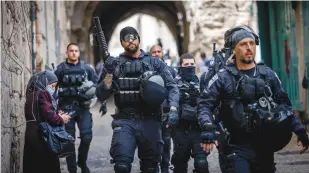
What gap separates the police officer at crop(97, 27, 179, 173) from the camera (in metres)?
5.64

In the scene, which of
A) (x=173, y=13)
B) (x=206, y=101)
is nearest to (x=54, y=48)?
(x=206, y=101)

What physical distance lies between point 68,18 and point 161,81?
47.1ft

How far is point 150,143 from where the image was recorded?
572cm

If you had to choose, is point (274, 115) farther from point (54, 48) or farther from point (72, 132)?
point (54, 48)

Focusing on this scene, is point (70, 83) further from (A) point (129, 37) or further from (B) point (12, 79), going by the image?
(A) point (129, 37)

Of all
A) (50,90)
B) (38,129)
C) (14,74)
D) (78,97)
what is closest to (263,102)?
(38,129)

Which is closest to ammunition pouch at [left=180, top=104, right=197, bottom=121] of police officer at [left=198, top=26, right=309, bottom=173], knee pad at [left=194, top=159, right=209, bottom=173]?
knee pad at [left=194, top=159, right=209, bottom=173]

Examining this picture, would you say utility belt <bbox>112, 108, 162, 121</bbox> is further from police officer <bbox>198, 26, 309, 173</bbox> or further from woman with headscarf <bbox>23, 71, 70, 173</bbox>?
police officer <bbox>198, 26, 309, 173</bbox>

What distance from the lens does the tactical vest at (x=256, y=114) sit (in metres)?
4.48

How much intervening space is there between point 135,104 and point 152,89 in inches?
10.0

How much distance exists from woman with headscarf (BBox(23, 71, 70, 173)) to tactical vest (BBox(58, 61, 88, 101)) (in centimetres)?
181

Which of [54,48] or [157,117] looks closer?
[157,117]

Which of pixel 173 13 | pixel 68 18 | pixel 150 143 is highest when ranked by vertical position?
pixel 173 13

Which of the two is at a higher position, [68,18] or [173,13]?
[173,13]
